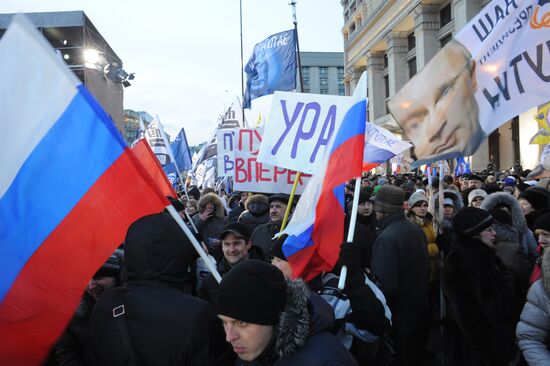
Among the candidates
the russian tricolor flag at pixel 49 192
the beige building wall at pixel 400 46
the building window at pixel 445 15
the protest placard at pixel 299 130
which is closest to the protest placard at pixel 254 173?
the protest placard at pixel 299 130

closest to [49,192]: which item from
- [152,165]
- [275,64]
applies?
[152,165]

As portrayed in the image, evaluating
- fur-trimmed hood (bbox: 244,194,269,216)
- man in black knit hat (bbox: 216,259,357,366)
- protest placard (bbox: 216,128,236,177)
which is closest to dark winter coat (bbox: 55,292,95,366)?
man in black knit hat (bbox: 216,259,357,366)

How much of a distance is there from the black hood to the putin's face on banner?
2.39 meters

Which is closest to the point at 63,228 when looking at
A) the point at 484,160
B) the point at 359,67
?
the point at 484,160

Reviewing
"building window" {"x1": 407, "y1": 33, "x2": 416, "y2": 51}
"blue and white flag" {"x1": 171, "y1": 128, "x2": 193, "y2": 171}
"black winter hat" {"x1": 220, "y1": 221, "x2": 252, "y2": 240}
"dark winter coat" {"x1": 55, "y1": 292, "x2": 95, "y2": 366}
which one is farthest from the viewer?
"building window" {"x1": 407, "y1": 33, "x2": 416, "y2": 51}

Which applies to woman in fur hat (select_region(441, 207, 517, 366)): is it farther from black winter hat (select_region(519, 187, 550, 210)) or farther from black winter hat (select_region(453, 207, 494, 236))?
black winter hat (select_region(519, 187, 550, 210))

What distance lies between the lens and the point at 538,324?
2.71 meters

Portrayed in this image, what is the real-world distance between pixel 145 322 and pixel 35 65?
Answer: 4.02 feet

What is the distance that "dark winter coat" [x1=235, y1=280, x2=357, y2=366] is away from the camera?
167 centimetres

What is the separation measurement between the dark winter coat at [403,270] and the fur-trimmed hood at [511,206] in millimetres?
1014

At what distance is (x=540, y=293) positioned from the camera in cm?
273

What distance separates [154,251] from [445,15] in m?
33.4

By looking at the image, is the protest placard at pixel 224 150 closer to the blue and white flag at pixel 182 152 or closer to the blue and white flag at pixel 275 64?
the blue and white flag at pixel 275 64

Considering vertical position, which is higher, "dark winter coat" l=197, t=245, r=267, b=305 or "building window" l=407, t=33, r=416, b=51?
"building window" l=407, t=33, r=416, b=51
